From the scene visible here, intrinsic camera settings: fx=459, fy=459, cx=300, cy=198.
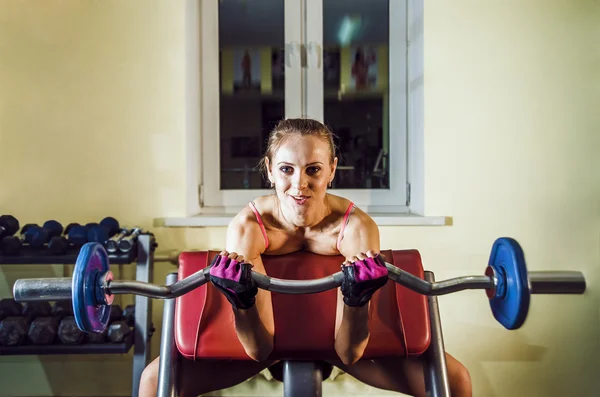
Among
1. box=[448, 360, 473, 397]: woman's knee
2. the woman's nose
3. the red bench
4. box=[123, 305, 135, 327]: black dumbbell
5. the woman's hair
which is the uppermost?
the woman's hair

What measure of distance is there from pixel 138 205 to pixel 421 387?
1.35 m

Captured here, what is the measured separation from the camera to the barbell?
38.1 inches

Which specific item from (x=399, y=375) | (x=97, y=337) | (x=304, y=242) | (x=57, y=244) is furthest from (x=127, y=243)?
(x=399, y=375)

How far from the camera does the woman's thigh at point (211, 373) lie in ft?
4.40

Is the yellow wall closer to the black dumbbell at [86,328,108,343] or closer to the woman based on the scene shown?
the black dumbbell at [86,328,108,343]

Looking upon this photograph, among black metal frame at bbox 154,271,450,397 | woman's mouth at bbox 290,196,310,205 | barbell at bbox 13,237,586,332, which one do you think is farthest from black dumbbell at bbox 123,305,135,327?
woman's mouth at bbox 290,196,310,205

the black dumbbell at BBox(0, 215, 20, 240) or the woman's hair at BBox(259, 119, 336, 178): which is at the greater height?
the woman's hair at BBox(259, 119, 336, 178)

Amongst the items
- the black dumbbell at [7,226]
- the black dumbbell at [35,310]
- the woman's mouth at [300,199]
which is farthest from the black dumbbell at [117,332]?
the woman's mouth at [300,199]

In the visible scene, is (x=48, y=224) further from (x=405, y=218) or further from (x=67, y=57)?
(x=405, y=218)

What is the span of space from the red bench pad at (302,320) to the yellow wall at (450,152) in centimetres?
63

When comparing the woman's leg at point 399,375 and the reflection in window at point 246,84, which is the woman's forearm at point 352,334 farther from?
the reflection in window at point 246,84

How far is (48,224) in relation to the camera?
182cm

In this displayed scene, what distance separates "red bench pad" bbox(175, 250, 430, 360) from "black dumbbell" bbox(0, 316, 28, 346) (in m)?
0.75

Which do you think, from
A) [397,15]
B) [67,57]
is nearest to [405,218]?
[397,15]
